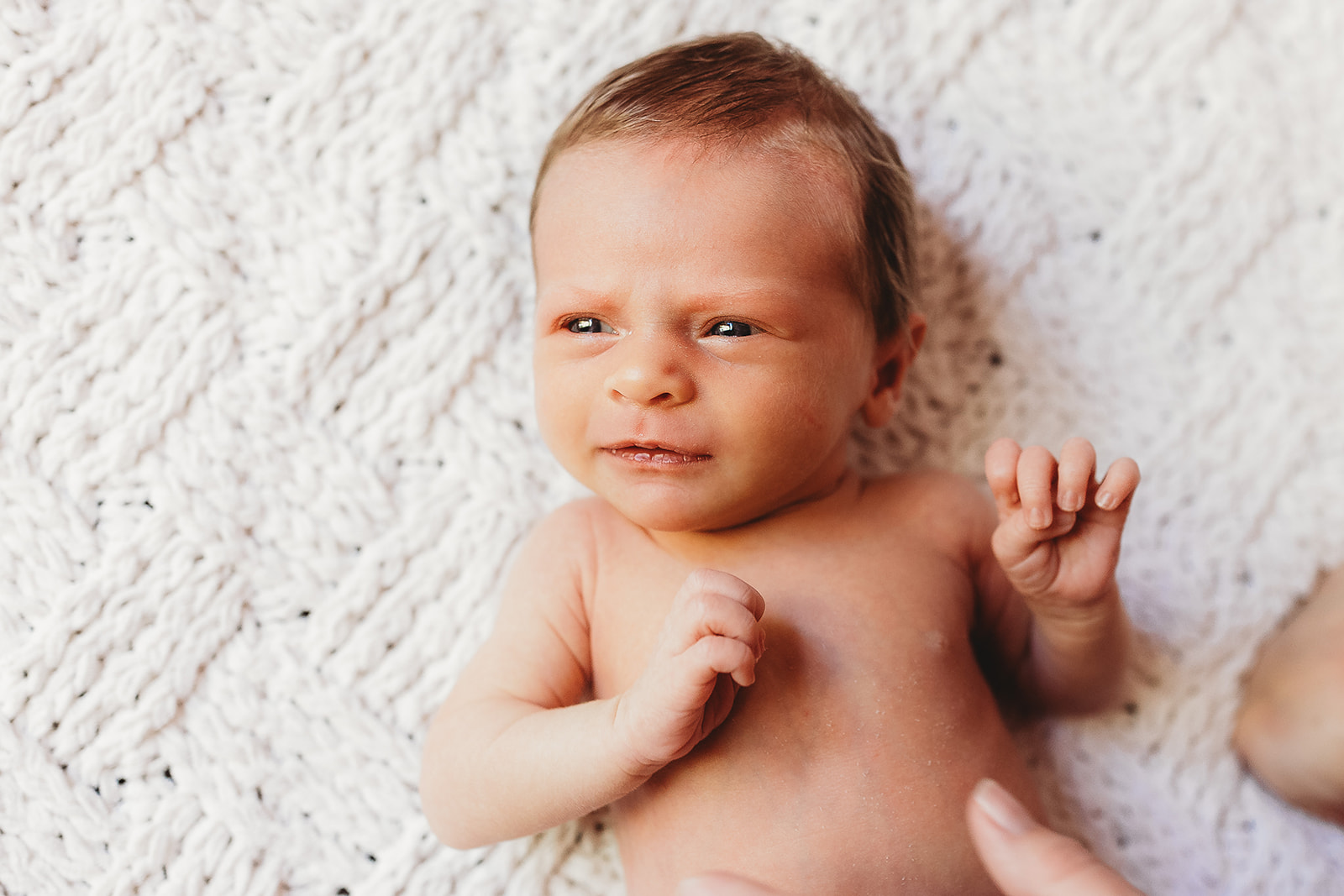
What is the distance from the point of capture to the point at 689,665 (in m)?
0.79

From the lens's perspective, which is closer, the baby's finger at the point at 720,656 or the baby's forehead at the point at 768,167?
the baby's finger at the point at 720,656

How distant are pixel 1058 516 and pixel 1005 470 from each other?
0.24 feet

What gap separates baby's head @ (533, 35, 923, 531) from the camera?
35.7 inches

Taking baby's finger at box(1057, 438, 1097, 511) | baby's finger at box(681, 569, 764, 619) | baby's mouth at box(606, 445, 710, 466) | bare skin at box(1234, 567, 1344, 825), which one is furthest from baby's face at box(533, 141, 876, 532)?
bare skin at box(1234, 567, 1344, 825)

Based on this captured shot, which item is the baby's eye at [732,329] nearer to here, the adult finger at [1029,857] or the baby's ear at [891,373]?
the baby's ear at [891,373]

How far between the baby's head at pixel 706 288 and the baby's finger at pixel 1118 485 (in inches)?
9.7

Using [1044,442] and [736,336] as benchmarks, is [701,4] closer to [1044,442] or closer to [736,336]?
[736,336]

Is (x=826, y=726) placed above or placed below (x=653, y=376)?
below

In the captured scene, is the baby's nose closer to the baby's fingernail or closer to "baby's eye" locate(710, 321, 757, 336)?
"baby's eye" locate(710, 321, 757, 336)

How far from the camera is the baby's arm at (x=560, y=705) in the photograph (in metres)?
0.81

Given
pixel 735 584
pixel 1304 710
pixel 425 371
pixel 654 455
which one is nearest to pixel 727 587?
pixel 735 584

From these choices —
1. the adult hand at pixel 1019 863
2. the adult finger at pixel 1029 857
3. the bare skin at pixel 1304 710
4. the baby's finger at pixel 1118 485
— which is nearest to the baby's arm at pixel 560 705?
the adult hand at pixel 1019 863

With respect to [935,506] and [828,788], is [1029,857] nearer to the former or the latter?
[828,788]

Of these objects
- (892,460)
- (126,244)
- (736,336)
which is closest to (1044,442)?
(892,460)
